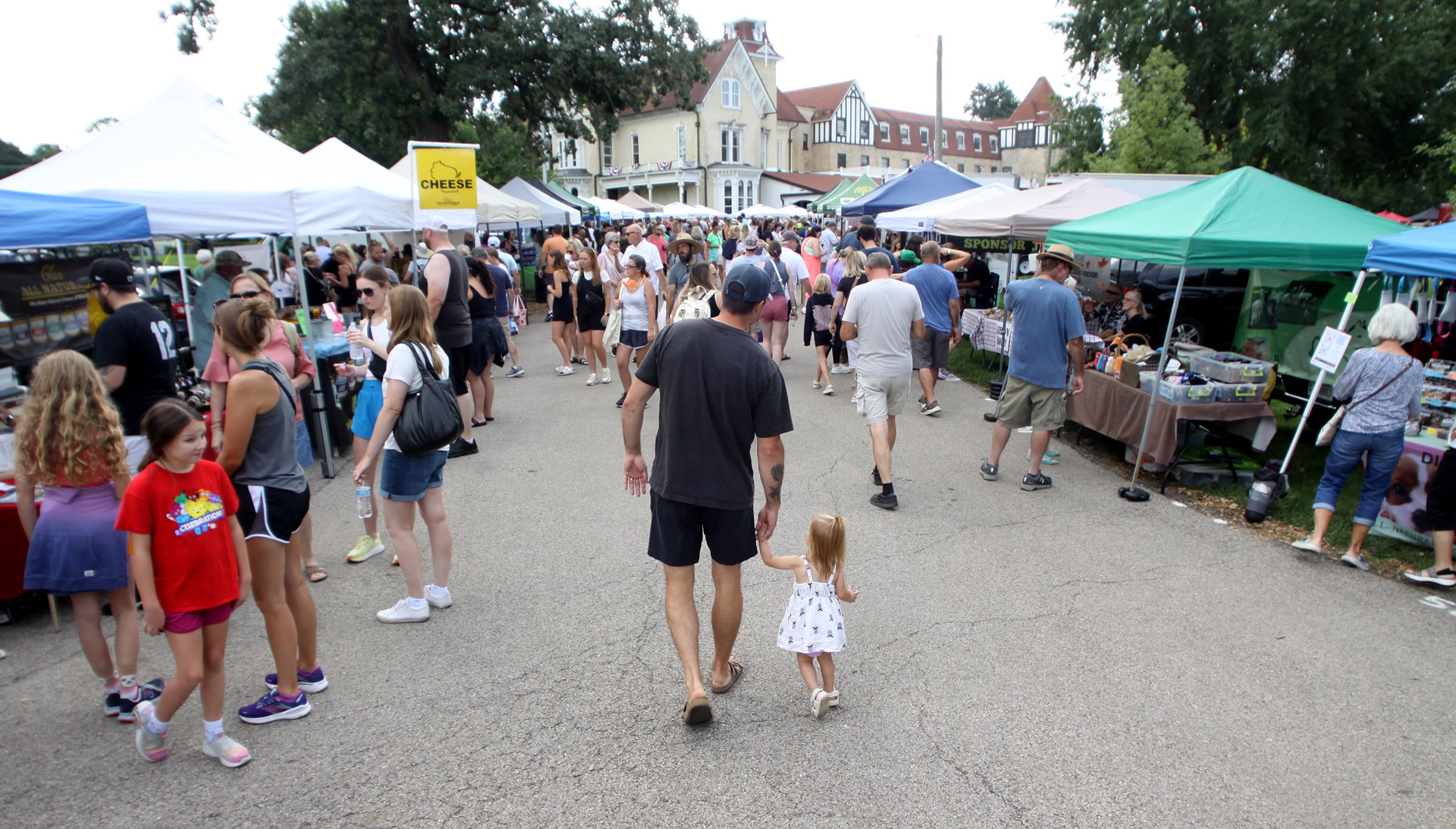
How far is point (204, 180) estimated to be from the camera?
6.70 metres

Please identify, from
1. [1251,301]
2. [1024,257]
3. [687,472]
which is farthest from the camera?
[1024,257]

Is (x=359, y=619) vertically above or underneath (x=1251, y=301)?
underneath

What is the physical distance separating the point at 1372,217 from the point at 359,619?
8176mm

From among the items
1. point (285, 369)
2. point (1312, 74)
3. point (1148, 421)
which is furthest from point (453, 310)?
point (1312, 74)

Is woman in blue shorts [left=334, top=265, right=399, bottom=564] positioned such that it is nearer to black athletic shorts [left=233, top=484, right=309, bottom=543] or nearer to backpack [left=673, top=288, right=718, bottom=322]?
black athletic shorts [left=233, top=484, right=309, bottom=543]

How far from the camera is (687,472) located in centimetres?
311

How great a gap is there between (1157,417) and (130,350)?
6.86 metres

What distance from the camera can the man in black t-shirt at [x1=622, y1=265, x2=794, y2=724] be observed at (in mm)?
3064

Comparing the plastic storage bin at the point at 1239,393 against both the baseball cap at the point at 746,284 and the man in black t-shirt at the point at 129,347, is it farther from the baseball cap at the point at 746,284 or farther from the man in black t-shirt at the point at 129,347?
the man in black t-shirt at the point at 129,347

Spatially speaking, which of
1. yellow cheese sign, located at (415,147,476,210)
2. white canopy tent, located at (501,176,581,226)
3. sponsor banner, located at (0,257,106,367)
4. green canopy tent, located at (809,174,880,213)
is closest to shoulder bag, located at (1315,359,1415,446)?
yellow cheese sign, located at (415,147,476,210)

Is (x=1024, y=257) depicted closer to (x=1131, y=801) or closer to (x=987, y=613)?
(x=987, y=613)

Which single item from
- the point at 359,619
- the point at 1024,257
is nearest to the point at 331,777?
the point at 359,619

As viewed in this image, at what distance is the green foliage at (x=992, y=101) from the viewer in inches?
4294

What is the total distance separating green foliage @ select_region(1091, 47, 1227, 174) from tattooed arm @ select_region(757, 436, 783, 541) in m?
18.0
